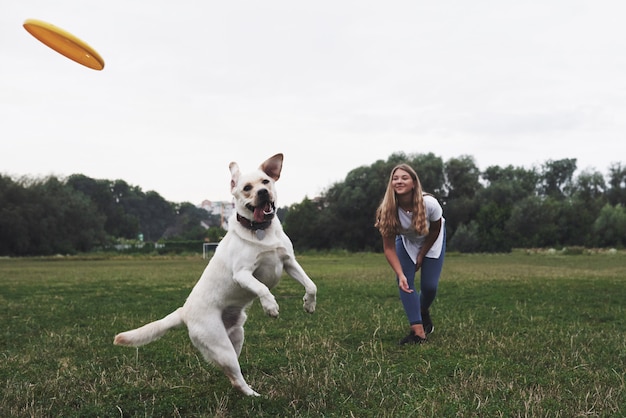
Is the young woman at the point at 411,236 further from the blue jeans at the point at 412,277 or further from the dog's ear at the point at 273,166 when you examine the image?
the dog's ear at the point at 273,166

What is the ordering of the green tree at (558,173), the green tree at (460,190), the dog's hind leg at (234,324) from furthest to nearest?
1. the green tree at (558,173)
2. the green tree at (460,190)
3. the dog's hind leg at (234,324)

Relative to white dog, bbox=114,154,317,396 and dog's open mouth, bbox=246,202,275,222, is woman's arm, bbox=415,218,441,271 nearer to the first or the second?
white dog, bbox=114,154,317,396

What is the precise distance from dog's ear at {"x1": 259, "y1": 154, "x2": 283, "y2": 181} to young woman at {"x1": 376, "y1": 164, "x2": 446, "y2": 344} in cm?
228

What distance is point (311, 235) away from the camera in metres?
66.5

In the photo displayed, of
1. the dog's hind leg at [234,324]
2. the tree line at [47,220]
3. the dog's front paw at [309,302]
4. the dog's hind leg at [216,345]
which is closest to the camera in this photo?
the dog's hind leg at [216,345]

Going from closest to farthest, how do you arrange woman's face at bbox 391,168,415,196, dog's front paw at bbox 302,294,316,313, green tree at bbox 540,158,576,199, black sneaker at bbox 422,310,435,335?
dog's front paw at bbox 302,294,316,313
woman's face at bbox 391,168,415,196
black sneaker at bbox 422,310,435,335
green tree at bbox 540,158,576,199

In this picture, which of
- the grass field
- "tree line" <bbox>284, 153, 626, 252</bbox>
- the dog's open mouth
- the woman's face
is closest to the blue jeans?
the grass field

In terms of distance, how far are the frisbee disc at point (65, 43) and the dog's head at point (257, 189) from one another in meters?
1.91

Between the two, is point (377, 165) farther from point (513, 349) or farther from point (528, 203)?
point (513, 349)

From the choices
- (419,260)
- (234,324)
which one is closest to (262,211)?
(234,324)

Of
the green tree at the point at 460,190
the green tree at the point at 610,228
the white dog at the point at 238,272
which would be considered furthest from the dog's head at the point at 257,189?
the green tree at the point at 610,228

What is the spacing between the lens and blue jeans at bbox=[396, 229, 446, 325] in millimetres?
6738

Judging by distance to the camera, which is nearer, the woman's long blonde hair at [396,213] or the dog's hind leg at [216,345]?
the dog's hind leg at [216,345]

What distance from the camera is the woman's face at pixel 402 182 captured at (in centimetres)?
654
